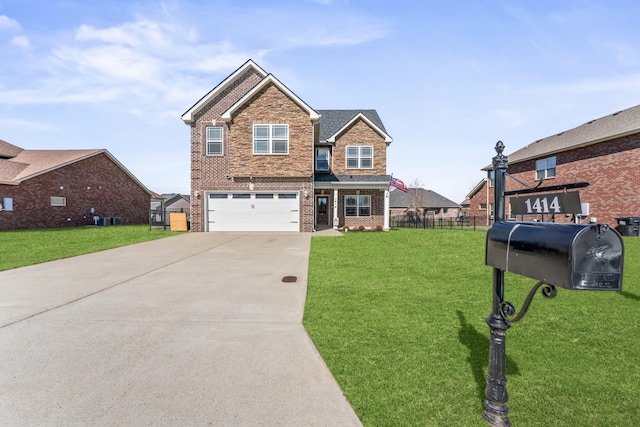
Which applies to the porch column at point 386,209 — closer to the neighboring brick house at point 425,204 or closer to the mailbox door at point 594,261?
the mailbox door at point 594,261

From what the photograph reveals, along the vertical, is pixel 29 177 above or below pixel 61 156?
below

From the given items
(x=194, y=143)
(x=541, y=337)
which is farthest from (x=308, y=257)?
(x=194, y=143)

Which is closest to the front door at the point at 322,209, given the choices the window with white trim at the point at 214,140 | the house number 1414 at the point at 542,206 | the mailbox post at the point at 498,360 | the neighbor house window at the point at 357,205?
the neighbor house window at the point at 357,205

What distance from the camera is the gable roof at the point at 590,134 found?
62.0ft

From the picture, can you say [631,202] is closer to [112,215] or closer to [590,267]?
[590,267]

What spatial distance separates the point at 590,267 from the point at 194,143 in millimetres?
18790

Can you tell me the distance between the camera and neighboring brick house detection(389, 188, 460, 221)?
48094 mm

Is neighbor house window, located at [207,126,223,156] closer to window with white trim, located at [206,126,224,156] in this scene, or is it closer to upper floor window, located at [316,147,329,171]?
window with white trim, located at [206,126,224,156]

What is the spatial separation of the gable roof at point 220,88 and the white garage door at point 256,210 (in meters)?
4.74

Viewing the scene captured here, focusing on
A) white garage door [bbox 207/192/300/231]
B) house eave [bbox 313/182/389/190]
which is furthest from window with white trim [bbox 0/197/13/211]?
house eave [bbox 313/182/389/190]

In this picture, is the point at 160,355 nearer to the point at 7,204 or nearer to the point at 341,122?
the point at 341,122

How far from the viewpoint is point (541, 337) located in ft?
12.4

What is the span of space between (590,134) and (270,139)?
22154 mm

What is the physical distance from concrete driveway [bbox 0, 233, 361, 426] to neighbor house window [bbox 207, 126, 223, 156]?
11.9 meters
